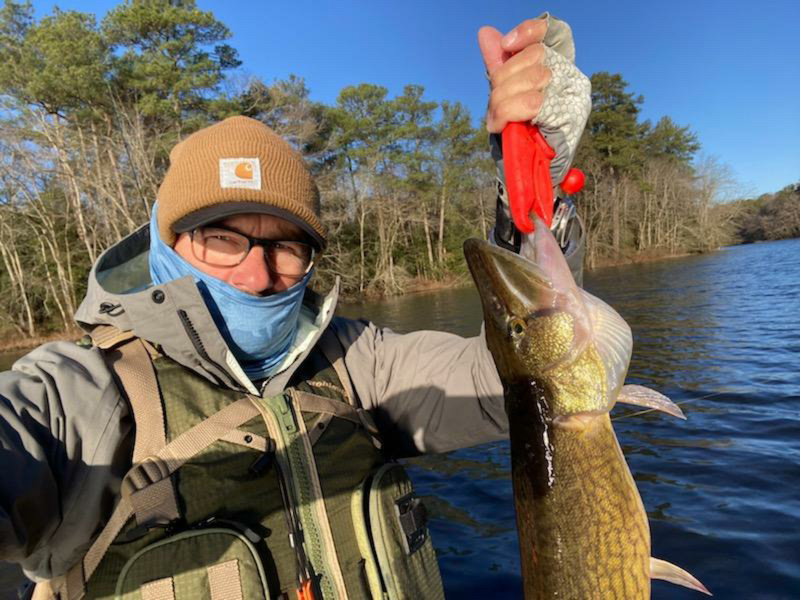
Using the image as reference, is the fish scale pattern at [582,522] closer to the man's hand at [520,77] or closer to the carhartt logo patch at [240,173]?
the man's hand at [520,77]

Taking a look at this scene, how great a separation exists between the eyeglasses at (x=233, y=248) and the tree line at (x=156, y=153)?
18.1m

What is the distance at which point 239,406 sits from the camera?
178cm

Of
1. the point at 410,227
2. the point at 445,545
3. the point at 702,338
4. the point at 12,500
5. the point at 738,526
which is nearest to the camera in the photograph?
the point at 12,500

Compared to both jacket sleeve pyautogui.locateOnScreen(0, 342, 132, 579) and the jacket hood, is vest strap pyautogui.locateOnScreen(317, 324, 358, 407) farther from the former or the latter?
jacket sleeve pyautogui.locateOnScreen(0, 342, 132, 579)

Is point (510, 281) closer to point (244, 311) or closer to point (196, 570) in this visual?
point (244, 311)

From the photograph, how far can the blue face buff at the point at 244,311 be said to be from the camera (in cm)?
194

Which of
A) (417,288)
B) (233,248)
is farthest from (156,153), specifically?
(233,248)

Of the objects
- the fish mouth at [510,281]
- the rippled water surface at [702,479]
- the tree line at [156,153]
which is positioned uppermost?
the tree line at [156,153]

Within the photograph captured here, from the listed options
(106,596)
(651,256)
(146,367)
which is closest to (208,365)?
(146,367)

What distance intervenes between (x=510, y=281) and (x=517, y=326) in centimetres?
17

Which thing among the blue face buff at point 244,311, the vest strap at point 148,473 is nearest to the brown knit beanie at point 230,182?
the blue face buff at point 244,311

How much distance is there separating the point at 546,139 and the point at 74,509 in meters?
1.97

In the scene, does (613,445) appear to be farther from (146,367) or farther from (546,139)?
(146,367)

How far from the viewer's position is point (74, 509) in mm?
1430
